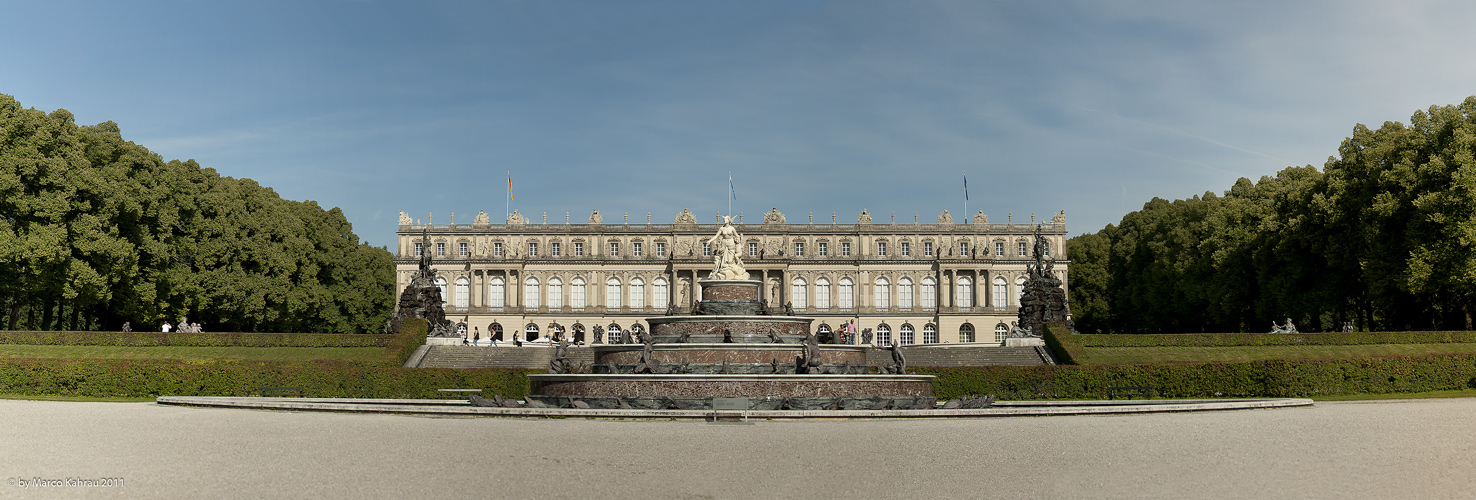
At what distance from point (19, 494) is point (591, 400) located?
1248 centimetres

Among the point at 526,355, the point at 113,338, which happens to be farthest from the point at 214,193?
the point at 526,355

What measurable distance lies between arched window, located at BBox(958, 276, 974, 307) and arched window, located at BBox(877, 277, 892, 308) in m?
5.46

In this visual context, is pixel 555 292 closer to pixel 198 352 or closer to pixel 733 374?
pixel 198 352

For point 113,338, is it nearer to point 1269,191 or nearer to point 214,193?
point 214,193

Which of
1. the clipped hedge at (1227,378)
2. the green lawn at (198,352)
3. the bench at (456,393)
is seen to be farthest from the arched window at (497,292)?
the clipped hedge at (1227,378)

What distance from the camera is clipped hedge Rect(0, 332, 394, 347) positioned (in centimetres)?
3975

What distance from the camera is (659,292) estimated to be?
86.9 m

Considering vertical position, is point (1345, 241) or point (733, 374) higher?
point (1345, 241)

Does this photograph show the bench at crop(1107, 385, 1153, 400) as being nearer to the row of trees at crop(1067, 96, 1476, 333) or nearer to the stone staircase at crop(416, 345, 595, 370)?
the row of trees at crop(1067, 96, 1476, 333)

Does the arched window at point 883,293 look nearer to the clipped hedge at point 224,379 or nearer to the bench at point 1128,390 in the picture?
the bench at point 1128,390

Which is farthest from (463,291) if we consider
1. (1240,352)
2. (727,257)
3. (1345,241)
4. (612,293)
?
(1345,241)

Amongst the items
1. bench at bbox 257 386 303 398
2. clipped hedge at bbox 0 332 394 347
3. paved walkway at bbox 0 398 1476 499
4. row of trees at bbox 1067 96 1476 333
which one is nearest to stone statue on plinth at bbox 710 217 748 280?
paved walkway at bbox 0 398 1476 499

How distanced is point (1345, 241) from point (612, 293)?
5527 cm

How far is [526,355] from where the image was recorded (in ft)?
149
